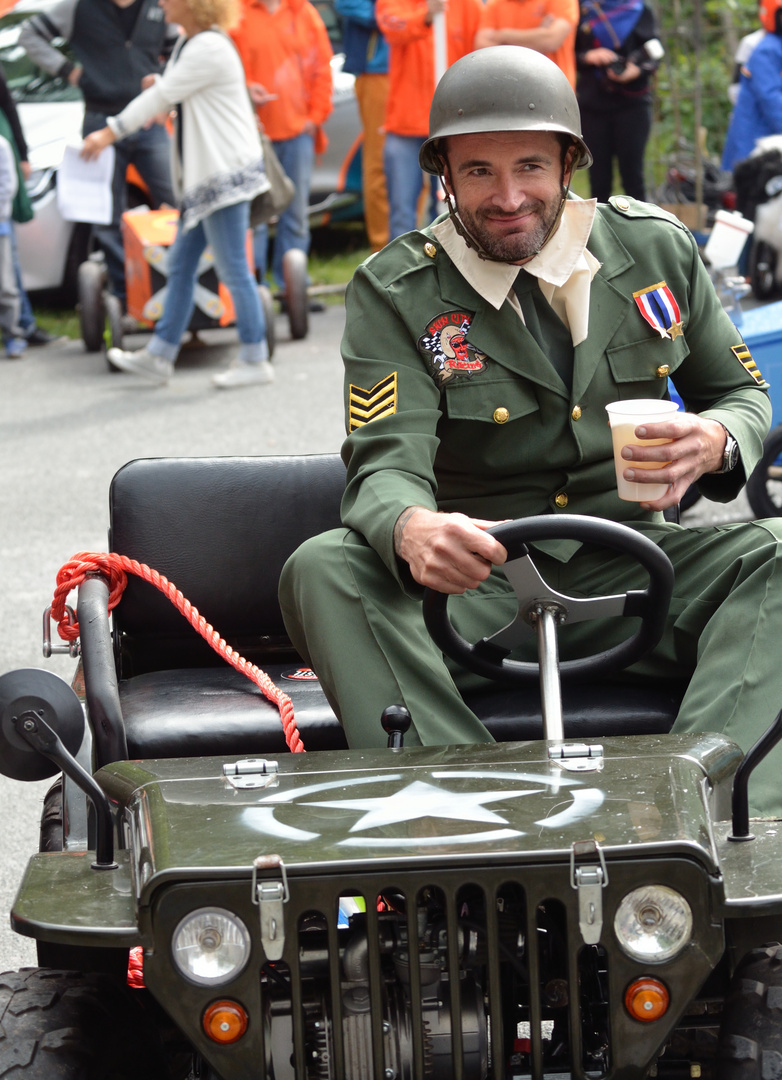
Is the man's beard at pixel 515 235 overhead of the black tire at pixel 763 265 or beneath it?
overhead

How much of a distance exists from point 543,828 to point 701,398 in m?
1.59

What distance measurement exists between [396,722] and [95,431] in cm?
594

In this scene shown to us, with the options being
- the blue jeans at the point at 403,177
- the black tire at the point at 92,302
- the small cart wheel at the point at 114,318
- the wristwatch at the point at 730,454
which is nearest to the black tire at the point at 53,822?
the wristwatch at the point at 730,454

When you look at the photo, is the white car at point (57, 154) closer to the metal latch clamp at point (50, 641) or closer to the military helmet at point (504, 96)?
the metal latch clamp at point (50, 641)

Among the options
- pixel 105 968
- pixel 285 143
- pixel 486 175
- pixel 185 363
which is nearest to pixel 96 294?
pixel 185 363

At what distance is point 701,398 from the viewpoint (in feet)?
11.0

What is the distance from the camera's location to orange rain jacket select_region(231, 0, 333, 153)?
9586mm

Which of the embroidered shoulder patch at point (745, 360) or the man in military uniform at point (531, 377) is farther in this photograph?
the embroidered shoulder patch at point (745, 360)

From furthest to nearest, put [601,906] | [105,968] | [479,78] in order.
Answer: [479,78] → [105,968] → [601,906]

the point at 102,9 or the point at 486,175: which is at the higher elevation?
the point at 486,175

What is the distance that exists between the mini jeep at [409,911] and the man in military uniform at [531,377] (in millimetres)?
401

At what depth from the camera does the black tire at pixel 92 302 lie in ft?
30.0

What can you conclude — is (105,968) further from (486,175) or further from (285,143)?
(285,143)

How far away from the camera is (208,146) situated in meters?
8.01
